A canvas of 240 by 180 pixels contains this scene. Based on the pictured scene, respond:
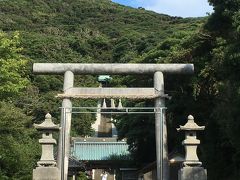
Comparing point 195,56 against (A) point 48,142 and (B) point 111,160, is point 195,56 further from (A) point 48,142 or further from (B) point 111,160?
(B) point 111,160

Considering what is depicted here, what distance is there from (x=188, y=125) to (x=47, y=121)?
4254 millimetres

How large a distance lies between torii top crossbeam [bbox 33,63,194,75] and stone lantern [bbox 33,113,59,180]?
2.00 meters

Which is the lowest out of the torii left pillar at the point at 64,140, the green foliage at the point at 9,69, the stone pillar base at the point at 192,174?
the stone pillar base at the point at 192,174

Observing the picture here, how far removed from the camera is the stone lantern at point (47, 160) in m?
12.9

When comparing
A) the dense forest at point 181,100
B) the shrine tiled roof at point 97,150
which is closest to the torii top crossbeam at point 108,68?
the dense forest at point 181,100

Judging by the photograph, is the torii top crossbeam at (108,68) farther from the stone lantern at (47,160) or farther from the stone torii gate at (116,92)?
the stone lantern at (47,160)

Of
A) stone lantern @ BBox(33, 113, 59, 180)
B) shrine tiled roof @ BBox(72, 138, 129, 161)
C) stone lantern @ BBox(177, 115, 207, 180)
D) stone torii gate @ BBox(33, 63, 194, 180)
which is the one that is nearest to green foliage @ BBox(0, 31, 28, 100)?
stone torii gate @ BBox(33, 63, 194, 180)

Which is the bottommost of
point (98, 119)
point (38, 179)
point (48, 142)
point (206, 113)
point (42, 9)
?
point (38, 179)

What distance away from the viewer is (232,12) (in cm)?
1453

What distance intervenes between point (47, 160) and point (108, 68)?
3.74 m

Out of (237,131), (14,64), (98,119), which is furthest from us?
(98,119)

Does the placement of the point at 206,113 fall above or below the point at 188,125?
above

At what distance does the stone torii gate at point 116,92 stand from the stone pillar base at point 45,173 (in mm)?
508

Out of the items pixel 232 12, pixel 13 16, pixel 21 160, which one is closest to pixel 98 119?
pixel 13 16
